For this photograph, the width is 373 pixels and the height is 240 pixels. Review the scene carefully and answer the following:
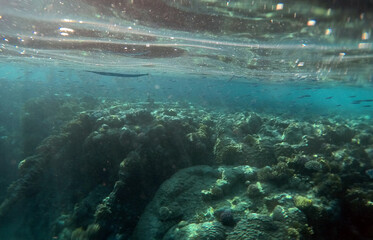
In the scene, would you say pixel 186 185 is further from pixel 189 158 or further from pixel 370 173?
pixel 370 173

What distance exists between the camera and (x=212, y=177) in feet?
25.6

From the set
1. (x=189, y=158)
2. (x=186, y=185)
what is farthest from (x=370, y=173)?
(x=189, y=158)

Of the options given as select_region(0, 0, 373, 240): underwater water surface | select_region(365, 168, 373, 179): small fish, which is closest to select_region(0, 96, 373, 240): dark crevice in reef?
select_region(0, 0, 373, 240): underwater water surface

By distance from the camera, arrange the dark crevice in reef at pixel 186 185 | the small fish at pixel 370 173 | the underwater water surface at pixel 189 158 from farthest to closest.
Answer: the small fish at pixel 370 173
the underwater water surface at pixel 189 158
the dark crevice in reef at pixel 186 185

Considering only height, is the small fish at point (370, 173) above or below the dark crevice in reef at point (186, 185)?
above

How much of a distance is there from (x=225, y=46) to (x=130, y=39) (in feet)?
21.2

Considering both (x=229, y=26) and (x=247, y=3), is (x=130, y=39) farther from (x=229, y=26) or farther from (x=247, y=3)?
(x=247, y=3)

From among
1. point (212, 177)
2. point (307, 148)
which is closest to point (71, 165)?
point (212, 177)

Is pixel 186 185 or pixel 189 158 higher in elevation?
pixel 189 158

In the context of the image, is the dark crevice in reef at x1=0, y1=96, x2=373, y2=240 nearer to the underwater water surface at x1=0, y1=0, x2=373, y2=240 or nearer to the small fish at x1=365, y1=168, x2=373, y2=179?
the underwater water surface at x1=0, y1=0, x2=373, y2=240

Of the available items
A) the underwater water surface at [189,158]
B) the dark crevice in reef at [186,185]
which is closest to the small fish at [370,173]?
the underwater water surface at [189,158]

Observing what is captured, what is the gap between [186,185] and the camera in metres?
7.36

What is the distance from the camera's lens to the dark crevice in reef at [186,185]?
5.79 m

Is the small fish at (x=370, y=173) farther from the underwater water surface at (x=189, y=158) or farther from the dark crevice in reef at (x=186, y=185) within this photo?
the dark crevice in reef at (x=186, y=185)
